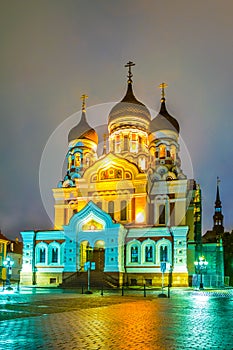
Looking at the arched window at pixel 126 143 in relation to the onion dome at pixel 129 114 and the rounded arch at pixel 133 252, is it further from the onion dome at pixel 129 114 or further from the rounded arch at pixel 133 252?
the rounded arch at pixel 133 252

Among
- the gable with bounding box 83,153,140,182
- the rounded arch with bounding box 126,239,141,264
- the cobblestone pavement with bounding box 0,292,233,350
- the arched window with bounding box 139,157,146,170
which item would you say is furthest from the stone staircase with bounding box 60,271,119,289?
the cobblestone pavement with bounding box 0,292,233,350

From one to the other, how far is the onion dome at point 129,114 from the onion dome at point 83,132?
2443 millimetres

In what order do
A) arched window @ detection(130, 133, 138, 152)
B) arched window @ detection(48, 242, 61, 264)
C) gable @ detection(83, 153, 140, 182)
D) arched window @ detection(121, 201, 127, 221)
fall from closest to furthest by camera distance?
1. arched window @ detection(48, 242, 61, 264)
2. arched window @ detection(121, 201, 127, 221)
3. gable @ detection(83, 153, 140, 182)
4. arched window @ detection(130, 133, 138, 152)

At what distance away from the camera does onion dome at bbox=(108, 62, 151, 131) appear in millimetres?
54531

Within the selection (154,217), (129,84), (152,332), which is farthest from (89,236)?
(152,332)

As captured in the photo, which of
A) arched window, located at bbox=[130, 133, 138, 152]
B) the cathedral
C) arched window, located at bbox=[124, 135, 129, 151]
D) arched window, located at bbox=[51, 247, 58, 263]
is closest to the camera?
the cathedral

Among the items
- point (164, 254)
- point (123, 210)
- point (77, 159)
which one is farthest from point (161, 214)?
point (77, 159)

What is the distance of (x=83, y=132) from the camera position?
56.2m

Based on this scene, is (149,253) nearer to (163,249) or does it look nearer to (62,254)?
(163,249)

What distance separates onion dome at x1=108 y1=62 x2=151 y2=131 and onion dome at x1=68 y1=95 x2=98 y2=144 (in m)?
2.44

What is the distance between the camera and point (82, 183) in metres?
50.4

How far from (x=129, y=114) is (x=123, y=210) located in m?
12.9

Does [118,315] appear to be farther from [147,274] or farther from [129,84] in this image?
[129,84]

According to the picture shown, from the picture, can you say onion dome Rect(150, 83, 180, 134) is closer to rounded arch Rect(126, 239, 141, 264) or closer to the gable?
the gable
